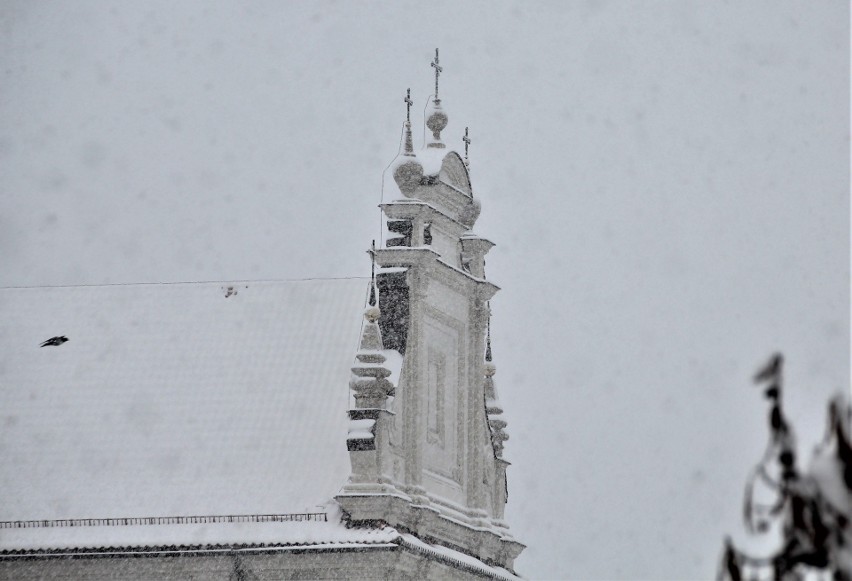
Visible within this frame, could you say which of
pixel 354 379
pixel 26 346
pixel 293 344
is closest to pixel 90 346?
pixel 26 346

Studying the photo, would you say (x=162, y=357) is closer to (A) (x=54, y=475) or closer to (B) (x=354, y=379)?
(A) (x=54, y=475)

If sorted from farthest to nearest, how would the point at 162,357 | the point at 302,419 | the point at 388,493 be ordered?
the point at 162,357 < the point at 302,419 < the point at 388,493

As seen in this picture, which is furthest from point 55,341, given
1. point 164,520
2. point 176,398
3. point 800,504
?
point 800,504

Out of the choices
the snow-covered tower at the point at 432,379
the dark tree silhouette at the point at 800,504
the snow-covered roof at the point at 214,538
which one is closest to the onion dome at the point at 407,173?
the snow-covered tower at the point at 432,379

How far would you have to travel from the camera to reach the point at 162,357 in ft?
119

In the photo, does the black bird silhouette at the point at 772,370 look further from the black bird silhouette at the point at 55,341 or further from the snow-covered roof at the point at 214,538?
the black bird silhouette at the point at 55,341

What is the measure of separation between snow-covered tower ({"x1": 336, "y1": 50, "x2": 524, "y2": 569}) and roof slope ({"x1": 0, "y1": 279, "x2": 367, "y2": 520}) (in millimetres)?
1184

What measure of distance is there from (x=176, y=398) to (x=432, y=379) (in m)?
4.97

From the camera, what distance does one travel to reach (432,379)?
3488 cm

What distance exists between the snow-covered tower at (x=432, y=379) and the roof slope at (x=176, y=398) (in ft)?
3.89

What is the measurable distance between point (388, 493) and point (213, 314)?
6975 millimetres

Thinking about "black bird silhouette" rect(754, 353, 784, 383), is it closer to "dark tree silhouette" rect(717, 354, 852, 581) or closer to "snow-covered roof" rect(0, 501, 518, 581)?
"dark tree silhouette" rect(717, 354, 852, 581)

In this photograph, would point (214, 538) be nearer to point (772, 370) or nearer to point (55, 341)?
point (55, 341)

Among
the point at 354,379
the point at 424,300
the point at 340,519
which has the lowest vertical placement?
the point at 340,519
